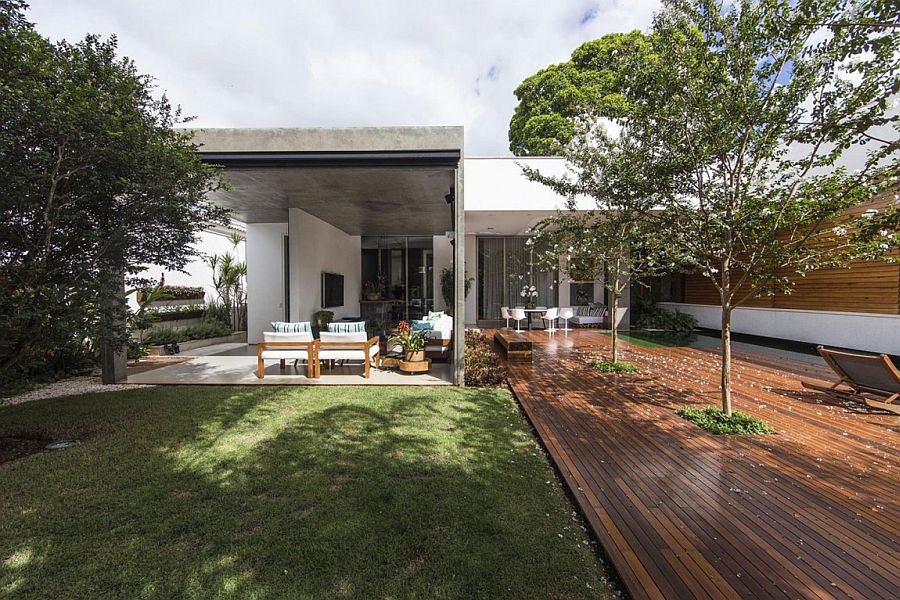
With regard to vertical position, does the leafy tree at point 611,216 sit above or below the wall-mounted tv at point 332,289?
above

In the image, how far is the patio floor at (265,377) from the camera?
6.29m

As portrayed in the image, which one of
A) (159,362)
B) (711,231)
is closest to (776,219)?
(711,231)

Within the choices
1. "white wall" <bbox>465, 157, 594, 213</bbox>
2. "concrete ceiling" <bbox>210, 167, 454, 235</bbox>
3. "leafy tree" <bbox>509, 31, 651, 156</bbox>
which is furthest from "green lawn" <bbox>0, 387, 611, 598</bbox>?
"leafy tree" <bbox>509, 31, 651, 156</bbox>

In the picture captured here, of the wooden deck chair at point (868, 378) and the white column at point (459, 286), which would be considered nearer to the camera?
the wooden deck chair at point (868, 378)

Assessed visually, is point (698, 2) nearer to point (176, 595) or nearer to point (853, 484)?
point (853, 484)

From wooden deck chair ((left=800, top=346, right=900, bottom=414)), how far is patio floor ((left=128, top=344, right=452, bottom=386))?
5.20 metres

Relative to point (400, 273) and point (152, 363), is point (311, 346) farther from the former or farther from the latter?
point (400, 273)

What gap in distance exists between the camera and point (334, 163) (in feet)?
19.0

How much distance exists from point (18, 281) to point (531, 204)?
31.8ft

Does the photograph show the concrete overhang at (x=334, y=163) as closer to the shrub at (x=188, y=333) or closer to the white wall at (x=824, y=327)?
the shrub at (x=188, y=333)

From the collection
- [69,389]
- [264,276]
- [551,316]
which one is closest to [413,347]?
[69,389]

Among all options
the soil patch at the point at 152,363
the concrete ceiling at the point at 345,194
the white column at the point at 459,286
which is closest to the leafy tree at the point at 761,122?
the white column at the point at 459,286

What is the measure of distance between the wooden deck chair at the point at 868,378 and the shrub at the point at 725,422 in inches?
65.5

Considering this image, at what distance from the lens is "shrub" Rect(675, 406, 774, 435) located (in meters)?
4.09
